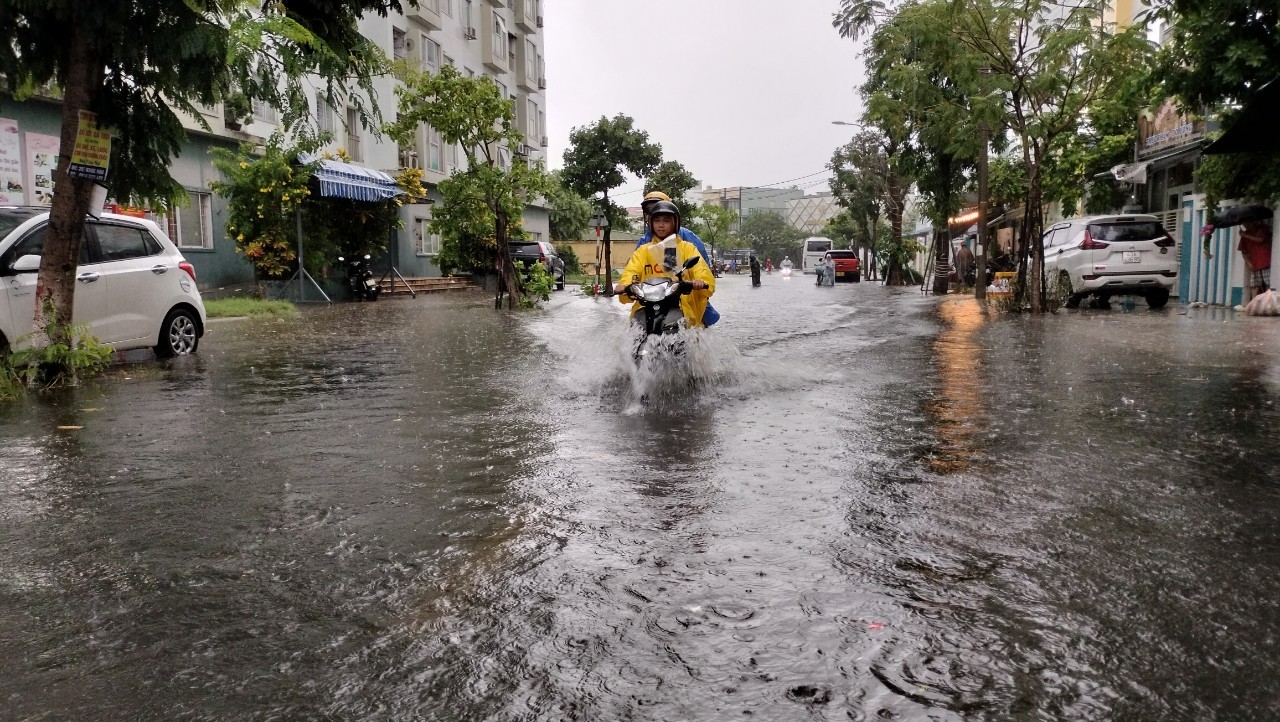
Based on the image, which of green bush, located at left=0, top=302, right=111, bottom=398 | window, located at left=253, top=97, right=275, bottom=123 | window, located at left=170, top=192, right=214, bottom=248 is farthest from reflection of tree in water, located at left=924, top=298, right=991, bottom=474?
window, located at left=253, top=97, right=275, bottom=123

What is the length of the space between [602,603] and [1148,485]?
10.0 feet

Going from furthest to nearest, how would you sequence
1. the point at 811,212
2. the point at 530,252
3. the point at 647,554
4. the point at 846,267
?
the point at 811,212, the point at 846,267, the point at 530,252, the point at 647,554

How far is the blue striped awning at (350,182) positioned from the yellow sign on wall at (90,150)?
44.8 ft

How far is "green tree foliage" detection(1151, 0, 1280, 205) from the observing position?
15.1 meters

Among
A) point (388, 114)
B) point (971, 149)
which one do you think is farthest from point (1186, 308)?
point (388, 114)

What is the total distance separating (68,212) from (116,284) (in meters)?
1.49

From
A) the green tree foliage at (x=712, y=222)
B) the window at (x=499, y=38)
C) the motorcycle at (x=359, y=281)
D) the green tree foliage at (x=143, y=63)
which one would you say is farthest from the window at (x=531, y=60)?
the green tree foliage at (x=712, y=222)

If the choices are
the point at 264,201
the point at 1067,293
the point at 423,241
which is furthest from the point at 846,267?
the point at 264,201

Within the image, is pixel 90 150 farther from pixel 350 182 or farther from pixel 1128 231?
pixel 1128 231

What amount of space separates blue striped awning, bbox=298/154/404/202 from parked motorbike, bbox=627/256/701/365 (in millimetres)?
16556

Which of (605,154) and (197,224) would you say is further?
(605,154)

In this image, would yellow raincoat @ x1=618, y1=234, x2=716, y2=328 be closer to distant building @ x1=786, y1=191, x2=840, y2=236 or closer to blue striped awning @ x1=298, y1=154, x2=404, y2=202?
blue striped awning @ x1=298, y1=154, x2=404, y2=202

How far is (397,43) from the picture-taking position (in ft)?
112

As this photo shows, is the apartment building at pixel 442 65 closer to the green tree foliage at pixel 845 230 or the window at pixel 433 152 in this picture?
the window at pixel 433 152
